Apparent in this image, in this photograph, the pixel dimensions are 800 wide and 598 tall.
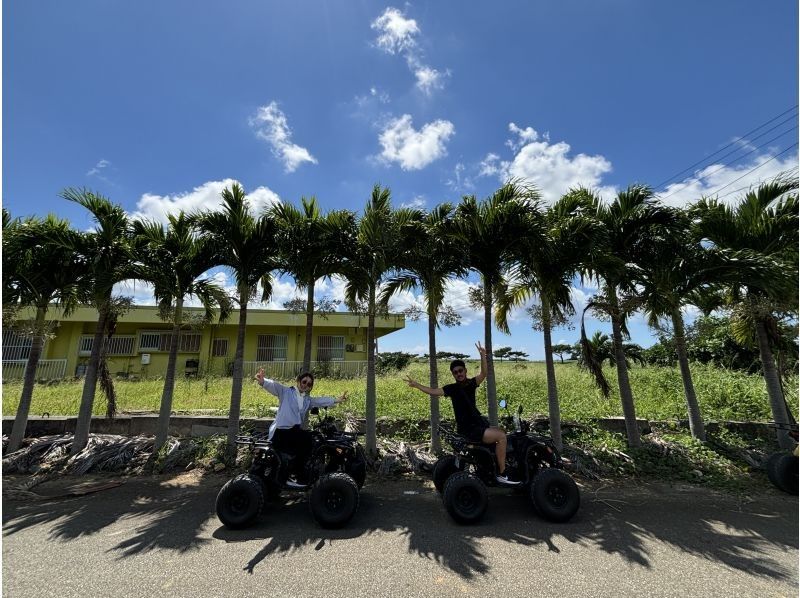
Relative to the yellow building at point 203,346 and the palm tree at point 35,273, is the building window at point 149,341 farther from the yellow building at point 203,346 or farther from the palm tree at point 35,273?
the palm tree at point 35,273

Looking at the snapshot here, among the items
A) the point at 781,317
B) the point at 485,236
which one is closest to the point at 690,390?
the point at 781,317

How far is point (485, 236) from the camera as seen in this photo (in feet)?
22.0

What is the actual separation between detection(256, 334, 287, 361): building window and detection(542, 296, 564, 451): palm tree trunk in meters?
16.2

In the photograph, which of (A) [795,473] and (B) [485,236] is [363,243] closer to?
(B) [485,236]

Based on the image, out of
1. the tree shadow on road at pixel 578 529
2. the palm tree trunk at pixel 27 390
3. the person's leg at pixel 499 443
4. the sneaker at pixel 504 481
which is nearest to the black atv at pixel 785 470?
the tree shadow on road at pixel 578 529

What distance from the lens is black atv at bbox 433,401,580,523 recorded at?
14.3 feet

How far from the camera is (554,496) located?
4457 mm

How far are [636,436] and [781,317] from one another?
9.68 ft

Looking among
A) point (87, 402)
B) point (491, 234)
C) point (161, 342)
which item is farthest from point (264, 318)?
point (491, 234)

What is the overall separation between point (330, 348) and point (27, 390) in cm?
1413

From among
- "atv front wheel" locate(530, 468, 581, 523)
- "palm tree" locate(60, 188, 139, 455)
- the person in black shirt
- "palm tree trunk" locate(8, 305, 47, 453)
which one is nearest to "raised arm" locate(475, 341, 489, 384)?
the person in black shirt

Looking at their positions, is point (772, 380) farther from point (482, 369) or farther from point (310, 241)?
point (310, 241)

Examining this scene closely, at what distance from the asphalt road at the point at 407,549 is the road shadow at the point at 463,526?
0.06 feet

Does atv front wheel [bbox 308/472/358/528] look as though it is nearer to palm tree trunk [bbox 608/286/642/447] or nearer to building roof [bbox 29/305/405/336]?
palm tree trunk [bbox 608/286/642/447]
